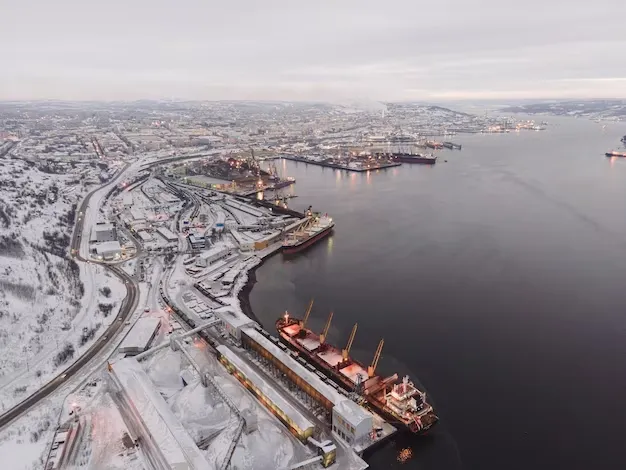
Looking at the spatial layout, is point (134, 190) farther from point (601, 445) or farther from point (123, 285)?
point (601, 445)

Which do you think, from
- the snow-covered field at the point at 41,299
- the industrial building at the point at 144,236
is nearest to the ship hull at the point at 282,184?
the industrial building at the point at 144,236

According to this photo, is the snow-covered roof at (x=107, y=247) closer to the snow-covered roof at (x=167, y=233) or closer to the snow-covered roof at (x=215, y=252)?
the snow-covered roof at (x=167, y=233)

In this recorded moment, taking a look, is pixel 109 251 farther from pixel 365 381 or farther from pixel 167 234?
pixel 365 381

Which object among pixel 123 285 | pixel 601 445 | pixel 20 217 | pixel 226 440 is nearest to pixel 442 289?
pixel 601 445

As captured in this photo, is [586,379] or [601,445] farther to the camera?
[586,379]

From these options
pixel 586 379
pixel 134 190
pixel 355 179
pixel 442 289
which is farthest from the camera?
pixel 355 179

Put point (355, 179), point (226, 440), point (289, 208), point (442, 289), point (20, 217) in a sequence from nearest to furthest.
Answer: point (226, 440) → point (442, 289) → point (20, 217) → point (289, 208) → point (355, 179)

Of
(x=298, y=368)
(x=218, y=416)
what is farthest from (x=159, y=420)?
(x=298, y=368)
